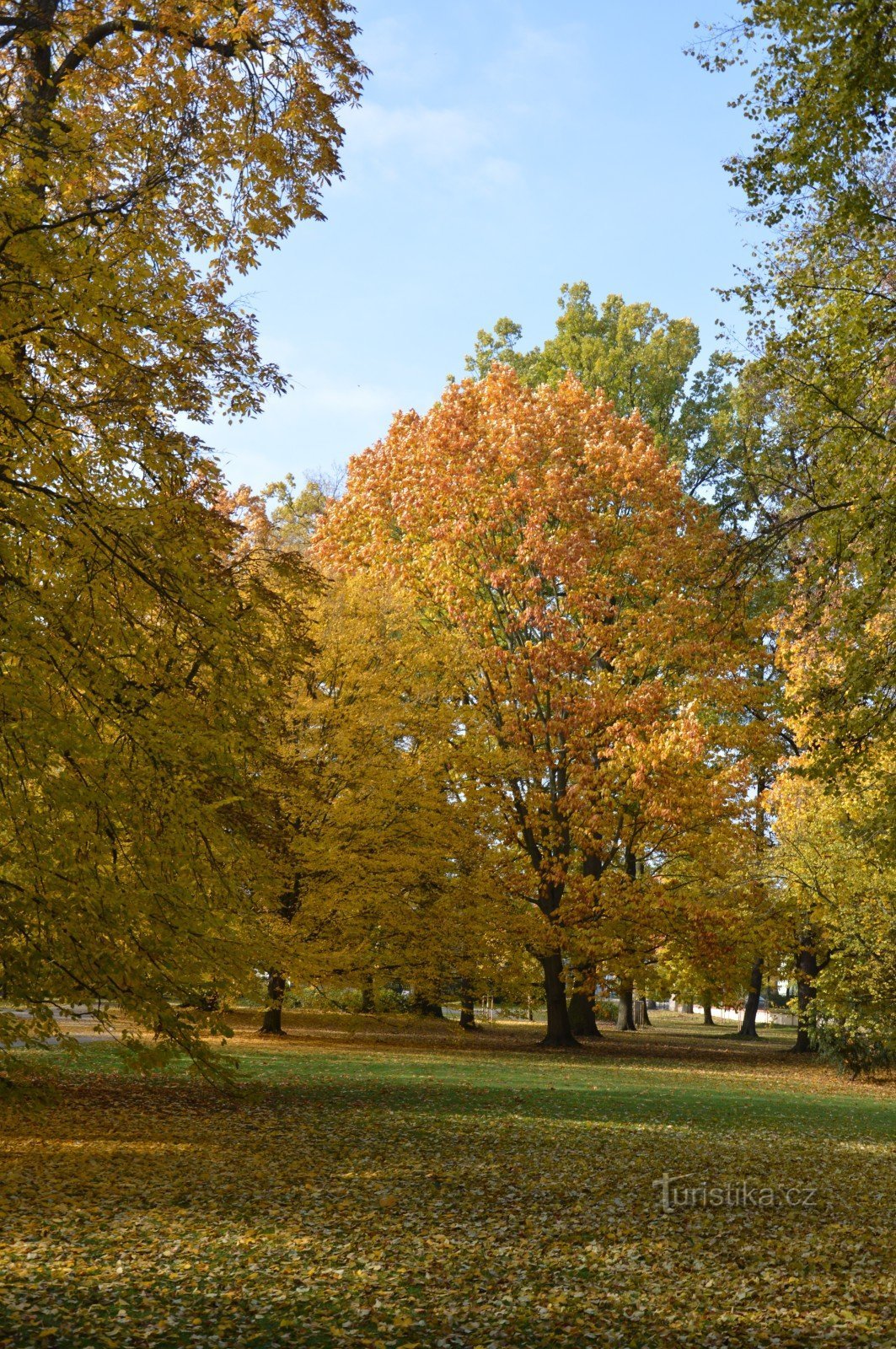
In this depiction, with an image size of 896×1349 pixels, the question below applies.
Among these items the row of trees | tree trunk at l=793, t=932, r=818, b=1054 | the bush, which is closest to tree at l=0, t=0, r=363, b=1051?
the row of trees

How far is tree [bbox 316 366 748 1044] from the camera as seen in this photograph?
22391 mm

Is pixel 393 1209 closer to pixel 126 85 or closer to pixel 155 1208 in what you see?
pixel 155 1208

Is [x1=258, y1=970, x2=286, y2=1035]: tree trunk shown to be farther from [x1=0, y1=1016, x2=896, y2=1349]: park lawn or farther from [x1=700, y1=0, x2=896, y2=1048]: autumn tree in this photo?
[x1=700, y1=0, x2=896, y2=1048]: autumn tree

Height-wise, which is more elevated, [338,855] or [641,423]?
[641,423]

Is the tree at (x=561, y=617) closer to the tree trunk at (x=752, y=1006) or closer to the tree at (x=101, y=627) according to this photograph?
the tree at (x=101, y=627)

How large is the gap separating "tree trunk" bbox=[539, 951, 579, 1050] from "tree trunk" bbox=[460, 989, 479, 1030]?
5.65 ft

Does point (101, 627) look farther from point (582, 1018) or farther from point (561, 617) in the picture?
point (582, 1018)

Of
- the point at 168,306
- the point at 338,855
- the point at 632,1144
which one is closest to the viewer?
the point at 168,306

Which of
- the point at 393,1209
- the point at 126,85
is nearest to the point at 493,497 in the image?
the point at 126,85

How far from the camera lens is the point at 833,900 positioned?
21.7 m

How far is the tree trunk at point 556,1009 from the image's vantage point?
80.3 feet

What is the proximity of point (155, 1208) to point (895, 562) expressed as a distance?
28.2 ft

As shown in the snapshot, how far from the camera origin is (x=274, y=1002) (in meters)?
14.6

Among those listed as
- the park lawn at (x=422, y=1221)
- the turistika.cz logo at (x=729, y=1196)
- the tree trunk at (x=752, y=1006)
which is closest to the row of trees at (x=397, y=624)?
the park lawn at (x=422, y=1221)
